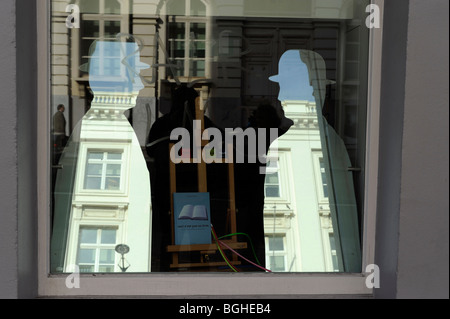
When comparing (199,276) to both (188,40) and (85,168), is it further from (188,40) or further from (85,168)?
(188,40)

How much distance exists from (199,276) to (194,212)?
734mm

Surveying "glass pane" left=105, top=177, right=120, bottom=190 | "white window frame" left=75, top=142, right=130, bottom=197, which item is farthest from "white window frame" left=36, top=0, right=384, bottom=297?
"glass pane" left=105, top=177, right=120, bottom=190

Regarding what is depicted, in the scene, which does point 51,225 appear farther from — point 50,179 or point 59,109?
point 59,109

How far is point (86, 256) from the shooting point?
3598mm

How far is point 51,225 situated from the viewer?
11.3ft

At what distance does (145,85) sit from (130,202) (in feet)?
2.65

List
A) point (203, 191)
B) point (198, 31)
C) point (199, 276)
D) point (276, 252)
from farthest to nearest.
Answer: point (203, 191)
point (198, 31)
point (276, 252)
point (199, 276)

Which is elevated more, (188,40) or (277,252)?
(188,40)

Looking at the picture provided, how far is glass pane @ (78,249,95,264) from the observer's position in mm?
3572

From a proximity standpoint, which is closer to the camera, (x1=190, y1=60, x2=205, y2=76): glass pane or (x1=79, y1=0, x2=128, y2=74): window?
(x1=79, y1=0, x2=128, y2=74): window

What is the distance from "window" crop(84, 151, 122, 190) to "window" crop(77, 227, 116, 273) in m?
0.28

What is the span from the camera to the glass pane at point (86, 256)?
3.57m

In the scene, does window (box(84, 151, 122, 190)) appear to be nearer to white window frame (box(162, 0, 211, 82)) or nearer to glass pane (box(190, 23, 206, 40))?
white window frame (box(162, 0, 211, 82))

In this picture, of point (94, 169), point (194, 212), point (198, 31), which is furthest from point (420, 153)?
point (94, 169)
